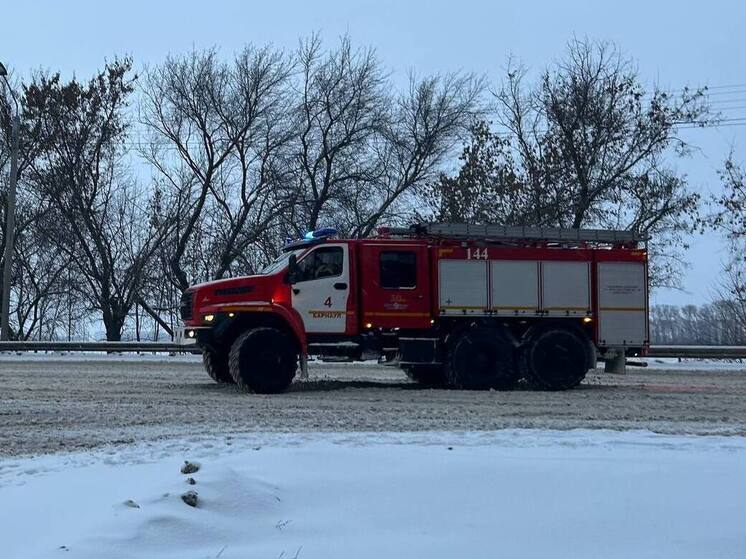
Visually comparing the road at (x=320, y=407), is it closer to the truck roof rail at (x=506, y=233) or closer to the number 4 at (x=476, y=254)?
the number 4 at (x=476, y=254)

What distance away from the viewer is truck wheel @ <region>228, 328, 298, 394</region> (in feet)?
45.8

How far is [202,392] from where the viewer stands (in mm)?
14383

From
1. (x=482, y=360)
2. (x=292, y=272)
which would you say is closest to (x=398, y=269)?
(x=292, y=272)

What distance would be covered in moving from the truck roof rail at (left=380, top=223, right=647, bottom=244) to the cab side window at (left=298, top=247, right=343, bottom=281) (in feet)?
4.28

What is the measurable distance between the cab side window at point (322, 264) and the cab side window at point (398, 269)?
79cm

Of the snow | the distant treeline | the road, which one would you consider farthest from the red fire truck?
the distant treeline

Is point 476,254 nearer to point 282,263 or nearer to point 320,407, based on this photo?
point 282,263

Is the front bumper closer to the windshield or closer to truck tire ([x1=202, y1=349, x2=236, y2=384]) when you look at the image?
truck tire ([x1=202, y1=349, x2=236, y2=384])

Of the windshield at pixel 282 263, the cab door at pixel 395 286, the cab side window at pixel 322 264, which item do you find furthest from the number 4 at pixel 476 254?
the windshield at pixel 282 263

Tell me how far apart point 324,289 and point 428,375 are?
3.08 m

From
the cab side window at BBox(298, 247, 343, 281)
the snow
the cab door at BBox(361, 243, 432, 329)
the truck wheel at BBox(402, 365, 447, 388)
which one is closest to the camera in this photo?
the snow

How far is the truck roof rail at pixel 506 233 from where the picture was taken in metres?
15.3

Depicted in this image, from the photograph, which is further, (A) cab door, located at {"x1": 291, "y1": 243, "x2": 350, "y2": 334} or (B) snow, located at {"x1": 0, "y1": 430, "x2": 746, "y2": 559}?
(A) cab door, located at {"x1": 291, "y1": 243, "x2": 350, "y2": 334}

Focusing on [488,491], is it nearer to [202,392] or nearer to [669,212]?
[202,392]
